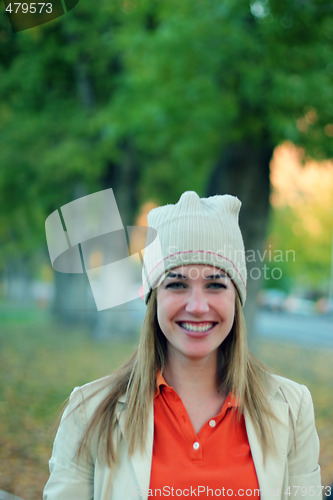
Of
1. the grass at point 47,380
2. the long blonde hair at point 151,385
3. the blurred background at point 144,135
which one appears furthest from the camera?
the blurred background at point 144,135

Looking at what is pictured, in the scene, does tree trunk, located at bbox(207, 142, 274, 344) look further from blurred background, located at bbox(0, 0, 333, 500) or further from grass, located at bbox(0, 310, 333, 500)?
grass, located at bbox(0, 310, 333, 500)

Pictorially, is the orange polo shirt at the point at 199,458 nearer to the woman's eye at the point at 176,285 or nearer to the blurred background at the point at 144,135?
the woman's eye at the point at 176,285

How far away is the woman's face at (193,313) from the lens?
2.20 metres

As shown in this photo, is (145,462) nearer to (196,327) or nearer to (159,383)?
(159,383)

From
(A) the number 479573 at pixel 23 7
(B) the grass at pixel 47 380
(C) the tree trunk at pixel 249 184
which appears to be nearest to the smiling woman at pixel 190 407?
(B) the grass at pixel 47 380

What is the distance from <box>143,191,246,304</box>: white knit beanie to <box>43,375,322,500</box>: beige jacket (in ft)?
1.62

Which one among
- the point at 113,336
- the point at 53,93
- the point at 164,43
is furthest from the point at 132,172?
the point at 164,43

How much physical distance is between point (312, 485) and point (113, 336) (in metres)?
12.8

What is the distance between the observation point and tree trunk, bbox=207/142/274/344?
810cm

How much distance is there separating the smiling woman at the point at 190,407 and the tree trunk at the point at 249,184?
581 centimetres

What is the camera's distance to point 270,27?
6.73 meters

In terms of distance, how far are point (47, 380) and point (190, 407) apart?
778 centimetres

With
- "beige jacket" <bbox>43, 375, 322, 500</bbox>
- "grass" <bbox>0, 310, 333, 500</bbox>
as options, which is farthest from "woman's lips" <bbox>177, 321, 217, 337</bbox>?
"grass" <bbox>0, 310, 333, 500</bbox>

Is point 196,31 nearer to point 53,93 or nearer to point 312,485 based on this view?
point 312,485
